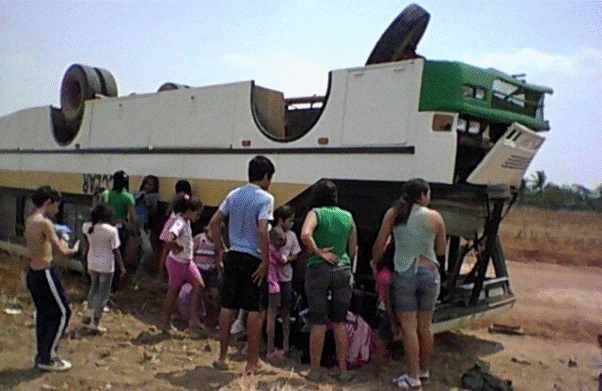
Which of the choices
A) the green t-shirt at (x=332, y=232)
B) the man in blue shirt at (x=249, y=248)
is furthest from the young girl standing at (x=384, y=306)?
the man in blue shirt at (x=249, y=248)

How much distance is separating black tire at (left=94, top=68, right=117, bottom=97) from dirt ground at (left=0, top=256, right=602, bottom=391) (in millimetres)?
2903

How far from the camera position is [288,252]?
573 centimetres

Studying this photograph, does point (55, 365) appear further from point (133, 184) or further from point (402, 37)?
point (402, 37)

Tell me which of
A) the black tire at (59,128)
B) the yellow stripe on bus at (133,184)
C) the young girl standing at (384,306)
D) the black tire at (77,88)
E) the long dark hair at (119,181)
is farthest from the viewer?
the black tire at (59,128)

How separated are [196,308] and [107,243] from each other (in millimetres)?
1126

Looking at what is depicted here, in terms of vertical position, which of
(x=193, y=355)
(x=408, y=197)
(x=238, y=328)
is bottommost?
(x=193, y=355)

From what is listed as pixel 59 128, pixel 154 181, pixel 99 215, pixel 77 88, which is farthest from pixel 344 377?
pixel 59 128

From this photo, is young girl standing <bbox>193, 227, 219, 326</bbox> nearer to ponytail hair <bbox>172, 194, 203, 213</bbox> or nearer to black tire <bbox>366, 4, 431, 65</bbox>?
ponytail hair <bbox>172, 194, 203, 213</bbox>

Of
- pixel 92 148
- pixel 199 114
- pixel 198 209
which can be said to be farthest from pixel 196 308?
pixel 92 148

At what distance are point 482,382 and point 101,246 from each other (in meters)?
3.70

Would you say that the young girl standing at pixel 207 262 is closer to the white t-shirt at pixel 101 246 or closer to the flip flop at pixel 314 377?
the white t-shirt at pixel 101 246

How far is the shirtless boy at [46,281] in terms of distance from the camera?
4.80 meters

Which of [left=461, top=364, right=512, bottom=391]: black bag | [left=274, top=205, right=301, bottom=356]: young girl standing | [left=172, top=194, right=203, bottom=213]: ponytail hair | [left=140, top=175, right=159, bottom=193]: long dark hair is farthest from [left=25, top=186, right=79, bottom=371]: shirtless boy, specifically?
→ [left=461, top=364, right=512, bottom=391]: black bag

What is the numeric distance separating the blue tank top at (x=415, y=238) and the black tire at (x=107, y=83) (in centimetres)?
636
